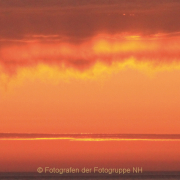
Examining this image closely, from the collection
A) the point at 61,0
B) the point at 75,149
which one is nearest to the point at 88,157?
the point at 75,149

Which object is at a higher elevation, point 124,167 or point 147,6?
point 147,6

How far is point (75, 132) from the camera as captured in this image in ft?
13.5

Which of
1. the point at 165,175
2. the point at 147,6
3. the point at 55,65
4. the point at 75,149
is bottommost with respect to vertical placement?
the point at 165,175

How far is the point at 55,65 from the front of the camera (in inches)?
163

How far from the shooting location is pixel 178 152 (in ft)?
13.1

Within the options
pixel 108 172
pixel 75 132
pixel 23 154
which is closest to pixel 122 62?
pixel 75 132

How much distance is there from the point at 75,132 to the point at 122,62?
0.89 metres

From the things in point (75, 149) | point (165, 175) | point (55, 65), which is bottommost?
point (165, 175)

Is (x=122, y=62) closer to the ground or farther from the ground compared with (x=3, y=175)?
farther from the ground

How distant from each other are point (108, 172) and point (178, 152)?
75cm

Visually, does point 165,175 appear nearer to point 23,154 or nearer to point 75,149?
point 75,149

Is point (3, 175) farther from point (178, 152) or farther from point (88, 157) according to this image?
point (178, 152)

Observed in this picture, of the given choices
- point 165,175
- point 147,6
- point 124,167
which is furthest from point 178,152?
point 147,6

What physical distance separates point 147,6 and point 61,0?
867 mm
